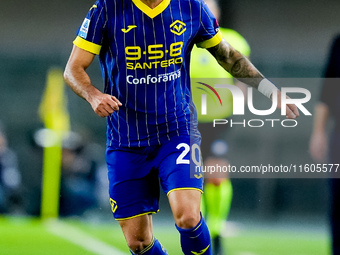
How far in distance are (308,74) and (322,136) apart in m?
1.33

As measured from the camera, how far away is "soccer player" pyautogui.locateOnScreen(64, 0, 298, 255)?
3.40 m

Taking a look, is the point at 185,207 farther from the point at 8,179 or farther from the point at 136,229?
the point at 8,179

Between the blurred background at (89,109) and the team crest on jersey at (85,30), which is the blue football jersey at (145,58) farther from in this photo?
the blurred background at (89,109)

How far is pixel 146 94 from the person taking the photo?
3.48m

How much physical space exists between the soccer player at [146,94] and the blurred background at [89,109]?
1861mm

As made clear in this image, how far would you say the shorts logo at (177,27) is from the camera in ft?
11.3

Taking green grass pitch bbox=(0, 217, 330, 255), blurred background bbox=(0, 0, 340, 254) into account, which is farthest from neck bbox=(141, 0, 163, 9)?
green grass pitch bbox=(0, 217, 330, 255)

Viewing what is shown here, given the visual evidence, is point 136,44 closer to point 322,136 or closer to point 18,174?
point 322,136

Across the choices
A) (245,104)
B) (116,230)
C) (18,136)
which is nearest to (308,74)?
(245,104)

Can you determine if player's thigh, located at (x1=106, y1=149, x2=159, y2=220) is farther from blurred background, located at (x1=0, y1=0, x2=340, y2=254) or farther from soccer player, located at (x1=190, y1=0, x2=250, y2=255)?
blurred background, located at (x1=0, y1=0, x2=340, y2=254)

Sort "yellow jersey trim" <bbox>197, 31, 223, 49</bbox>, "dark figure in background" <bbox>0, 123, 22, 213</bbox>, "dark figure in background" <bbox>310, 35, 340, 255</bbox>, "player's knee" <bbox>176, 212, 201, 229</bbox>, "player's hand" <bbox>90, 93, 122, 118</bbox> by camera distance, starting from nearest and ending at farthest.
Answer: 1. "player's hand" <bbox>90, 93, 122, 118</bbox>
2. "player's knee" <bbox>176, 212, 201, 229</bbox>
3. "yellow jersey trim" <bbox>197, 31, 223, 49</bbox>
4. "dark figure in background" <bbox>310, 35, 340, 255</bbox>
5. "dark figure in background" <bbox>0, 123, 22, 213</bbox>

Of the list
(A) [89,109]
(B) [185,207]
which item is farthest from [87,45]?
(A) [89,109]

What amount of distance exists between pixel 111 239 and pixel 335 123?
6.34 feet

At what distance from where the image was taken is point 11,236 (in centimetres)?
541
